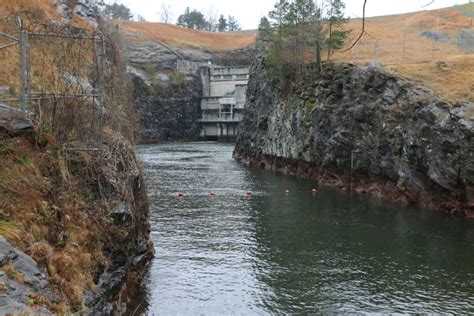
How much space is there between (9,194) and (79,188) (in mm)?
2681

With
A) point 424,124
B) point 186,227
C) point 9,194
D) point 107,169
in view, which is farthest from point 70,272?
point 424,124

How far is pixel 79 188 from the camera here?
14281mm

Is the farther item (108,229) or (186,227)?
(186,227)

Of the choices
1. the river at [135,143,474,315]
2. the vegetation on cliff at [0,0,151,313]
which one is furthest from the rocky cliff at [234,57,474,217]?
the vegetation on cliff at [0,0,151,313]

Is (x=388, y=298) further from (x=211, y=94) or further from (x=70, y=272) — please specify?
(x=211, y=94)

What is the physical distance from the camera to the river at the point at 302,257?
17.8 meters

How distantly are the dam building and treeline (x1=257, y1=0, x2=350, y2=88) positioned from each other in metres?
41.3

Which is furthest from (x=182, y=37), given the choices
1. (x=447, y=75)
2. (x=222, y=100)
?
(x=447, y=75)

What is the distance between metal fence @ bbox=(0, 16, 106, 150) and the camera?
45.9ft

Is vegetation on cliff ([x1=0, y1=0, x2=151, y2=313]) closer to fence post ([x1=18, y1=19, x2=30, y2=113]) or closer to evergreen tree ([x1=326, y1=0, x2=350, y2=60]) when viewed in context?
fence post ([x1=18, y1=19, x2=30, y2=113])

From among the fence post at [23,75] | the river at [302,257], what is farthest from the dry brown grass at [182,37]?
the fence post at [23,75]

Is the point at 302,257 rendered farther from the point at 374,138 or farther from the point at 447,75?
the point at 447,75

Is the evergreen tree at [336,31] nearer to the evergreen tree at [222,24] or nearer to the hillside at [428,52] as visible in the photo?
the hillside at [428,52]

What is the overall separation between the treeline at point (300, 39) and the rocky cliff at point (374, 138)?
268cm
